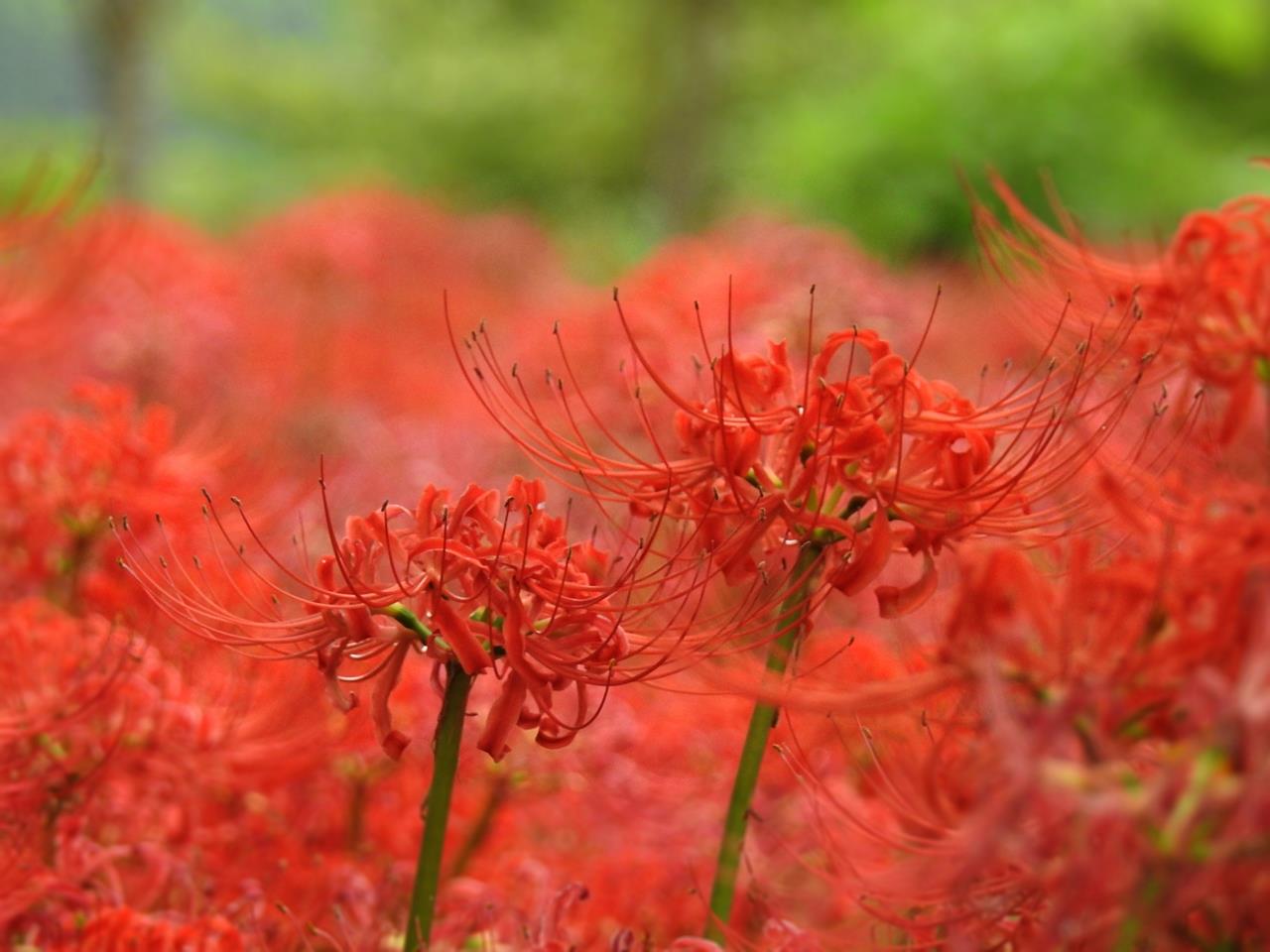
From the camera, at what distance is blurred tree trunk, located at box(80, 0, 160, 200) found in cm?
673

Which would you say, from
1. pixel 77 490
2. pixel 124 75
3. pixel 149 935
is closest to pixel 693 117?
pixel 124 75

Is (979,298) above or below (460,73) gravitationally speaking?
below

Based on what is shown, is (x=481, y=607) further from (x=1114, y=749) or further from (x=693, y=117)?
(x=693, y=117)

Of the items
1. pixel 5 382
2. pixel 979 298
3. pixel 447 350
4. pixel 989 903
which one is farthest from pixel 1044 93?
pixel 989 903

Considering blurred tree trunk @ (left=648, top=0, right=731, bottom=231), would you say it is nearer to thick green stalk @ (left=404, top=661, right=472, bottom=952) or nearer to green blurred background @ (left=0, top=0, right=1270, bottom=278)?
green blurred background @ (left=0, top=0, right=1270, bottom=278)

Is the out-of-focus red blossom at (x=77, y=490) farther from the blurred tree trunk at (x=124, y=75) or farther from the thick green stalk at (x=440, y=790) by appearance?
the blurred tree trunk at (x=124, y=75)

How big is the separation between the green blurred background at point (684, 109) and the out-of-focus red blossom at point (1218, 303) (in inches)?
46.3

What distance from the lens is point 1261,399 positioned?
1.13m

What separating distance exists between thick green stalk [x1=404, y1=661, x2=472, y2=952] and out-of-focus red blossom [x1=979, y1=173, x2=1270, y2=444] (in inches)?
21.2

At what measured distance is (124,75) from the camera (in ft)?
22.6

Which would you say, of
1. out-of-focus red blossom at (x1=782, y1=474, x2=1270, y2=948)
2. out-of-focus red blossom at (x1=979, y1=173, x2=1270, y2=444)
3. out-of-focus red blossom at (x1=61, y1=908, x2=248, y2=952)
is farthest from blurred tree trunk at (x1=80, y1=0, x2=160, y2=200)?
out-of-focus red blossom at (x1=782, y1=474, x2=1270, y2=948)

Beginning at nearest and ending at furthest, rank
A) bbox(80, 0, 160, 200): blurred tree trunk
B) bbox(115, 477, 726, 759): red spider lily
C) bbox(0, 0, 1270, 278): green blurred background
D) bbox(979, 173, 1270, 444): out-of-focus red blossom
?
bbox(115, 477, 726, 759): red spider lily < bbox(979, 173, 1270, 444): out-of-focus red blossom < bbox(0, 0, 1270, 278): green blurred background < bbox(80, 0, 160, 200): blurred tree trunk

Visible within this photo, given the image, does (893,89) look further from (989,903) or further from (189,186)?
(189,186)

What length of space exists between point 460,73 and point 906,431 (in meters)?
8.79
